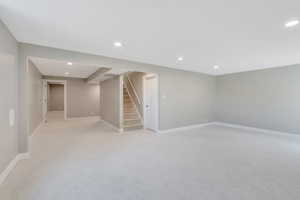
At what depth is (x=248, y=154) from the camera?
3.13 meters

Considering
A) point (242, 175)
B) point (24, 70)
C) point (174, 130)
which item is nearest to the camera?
point (242, 175)

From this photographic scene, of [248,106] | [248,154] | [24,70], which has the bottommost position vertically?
[248,154]

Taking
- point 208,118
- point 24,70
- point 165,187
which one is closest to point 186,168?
point 165,187

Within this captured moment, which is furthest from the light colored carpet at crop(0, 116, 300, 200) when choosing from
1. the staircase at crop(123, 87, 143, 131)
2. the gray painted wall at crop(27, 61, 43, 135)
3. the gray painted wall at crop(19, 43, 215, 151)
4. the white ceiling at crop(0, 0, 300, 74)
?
the white ceiling at crop(0, 0, 300, 74)

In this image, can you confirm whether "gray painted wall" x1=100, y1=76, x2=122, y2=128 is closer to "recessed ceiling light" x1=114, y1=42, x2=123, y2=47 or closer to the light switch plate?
"recessed ceiling light" x1=114, y1=42, x2=123, y2=47

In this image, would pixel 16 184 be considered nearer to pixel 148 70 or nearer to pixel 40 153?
pixel 40 153

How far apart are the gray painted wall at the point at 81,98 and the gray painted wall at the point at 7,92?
5.71 meters

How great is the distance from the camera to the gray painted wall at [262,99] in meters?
4.58

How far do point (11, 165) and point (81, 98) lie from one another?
6.44 metres

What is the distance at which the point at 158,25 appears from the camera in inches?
86.5

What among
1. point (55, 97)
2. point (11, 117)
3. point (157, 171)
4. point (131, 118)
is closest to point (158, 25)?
point (157, 171)

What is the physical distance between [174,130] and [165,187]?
11.2 feet

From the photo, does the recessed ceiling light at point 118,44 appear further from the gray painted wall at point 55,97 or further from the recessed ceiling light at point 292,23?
the gray painted wall at point 55,97

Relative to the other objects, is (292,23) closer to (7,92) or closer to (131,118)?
(7,92)
